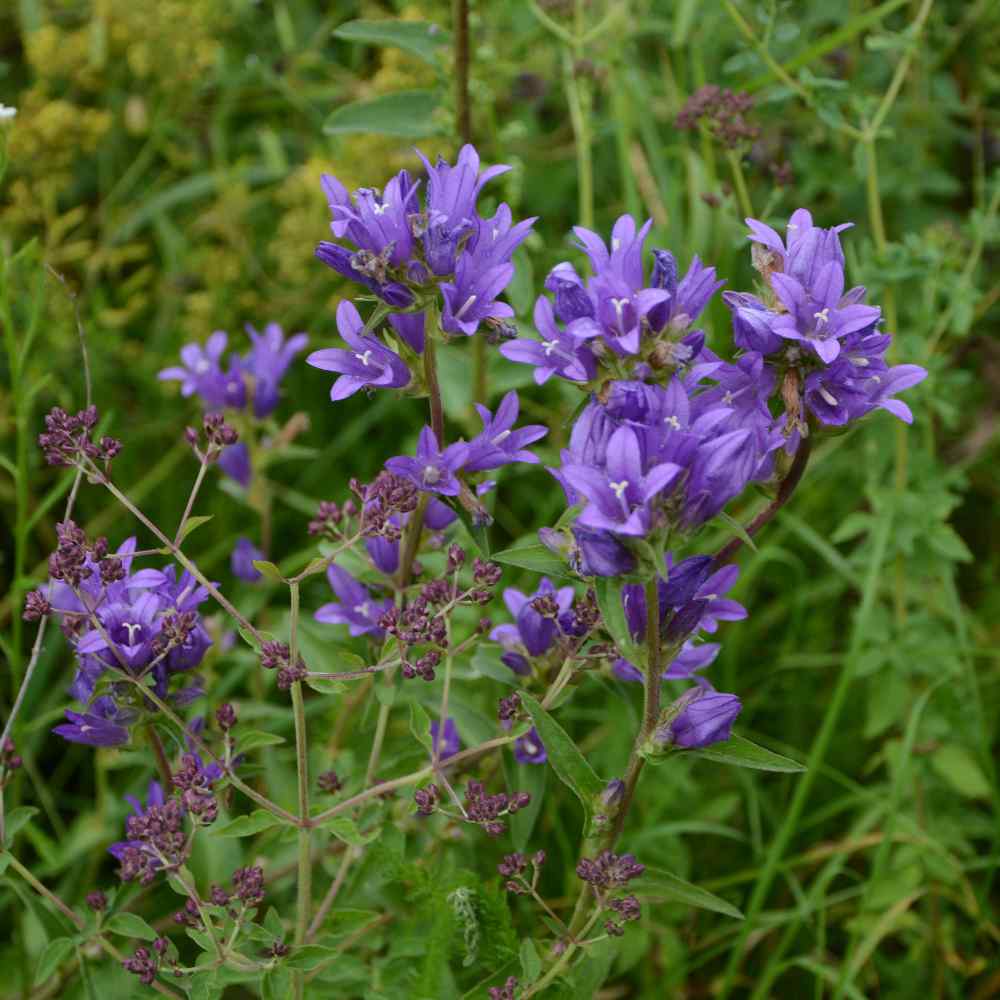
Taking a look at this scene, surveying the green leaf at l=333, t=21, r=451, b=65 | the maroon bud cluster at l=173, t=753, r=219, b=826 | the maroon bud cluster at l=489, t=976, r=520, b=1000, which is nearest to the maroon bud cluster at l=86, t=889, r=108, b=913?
the maroon bud cluster at l=173, t=753, r=219, b=826

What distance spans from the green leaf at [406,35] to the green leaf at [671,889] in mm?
1841

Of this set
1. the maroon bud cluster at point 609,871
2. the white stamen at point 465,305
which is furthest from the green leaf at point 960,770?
the white stamen at point 465,305

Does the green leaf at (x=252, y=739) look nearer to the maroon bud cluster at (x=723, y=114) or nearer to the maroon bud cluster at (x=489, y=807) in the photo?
the maroon bud cluster at (x=489, y=807)

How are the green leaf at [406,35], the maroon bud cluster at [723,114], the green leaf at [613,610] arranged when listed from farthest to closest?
the green leaf at [406,35] → the maroon bud cluster at [723,114] → the green leaf at [613,610]

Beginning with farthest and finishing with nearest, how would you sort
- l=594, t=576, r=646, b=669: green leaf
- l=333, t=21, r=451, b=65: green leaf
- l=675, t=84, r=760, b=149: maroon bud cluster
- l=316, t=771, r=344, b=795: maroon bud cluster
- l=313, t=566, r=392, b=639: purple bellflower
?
l=333, t=21, r=451, b=65: green leaf → l=675, t=84, r=760, b=149: maroon bud cluster → l=313, t=566, r=392, b=639: purple bellflower → l=316, t=771, r=344, b=795: maroon bud cluster → l=594, t=576, r=646, b=669: green leaf

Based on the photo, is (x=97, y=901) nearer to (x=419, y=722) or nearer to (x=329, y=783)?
(x=329, y=783)

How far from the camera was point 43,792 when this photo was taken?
2.90 m

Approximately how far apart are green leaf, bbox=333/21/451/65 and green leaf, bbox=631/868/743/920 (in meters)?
1.84

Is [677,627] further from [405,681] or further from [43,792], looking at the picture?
[43,792]

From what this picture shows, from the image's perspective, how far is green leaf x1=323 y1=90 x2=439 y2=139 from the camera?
112 inches

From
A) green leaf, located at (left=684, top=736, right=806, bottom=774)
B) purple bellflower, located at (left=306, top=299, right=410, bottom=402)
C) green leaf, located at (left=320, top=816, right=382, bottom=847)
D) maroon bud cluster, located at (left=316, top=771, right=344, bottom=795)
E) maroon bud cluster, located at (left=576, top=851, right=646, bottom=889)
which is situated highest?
purple bellflower, located at (left=306, top=299, right=410, bottom=402)

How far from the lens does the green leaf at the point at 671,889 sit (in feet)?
5.84

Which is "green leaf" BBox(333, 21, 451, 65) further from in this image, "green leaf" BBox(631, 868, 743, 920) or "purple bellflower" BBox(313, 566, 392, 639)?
"green leaf" BBox(631, 868, 743, 920)

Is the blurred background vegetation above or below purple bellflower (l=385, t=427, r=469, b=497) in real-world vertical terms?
below
